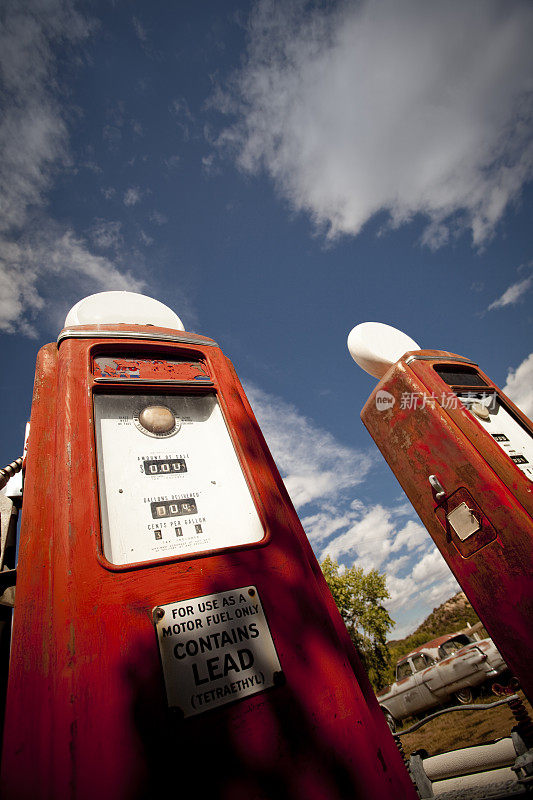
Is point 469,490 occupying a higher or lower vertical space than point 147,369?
lower

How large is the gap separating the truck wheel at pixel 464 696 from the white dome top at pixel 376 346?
6042mm

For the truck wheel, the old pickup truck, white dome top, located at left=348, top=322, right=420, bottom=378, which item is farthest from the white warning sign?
the truck wheel

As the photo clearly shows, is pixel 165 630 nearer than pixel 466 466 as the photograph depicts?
Yes

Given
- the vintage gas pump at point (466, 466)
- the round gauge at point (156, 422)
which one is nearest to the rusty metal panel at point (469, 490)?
the vintage gas pump at point (466, 466)

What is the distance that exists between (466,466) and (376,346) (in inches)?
50.1

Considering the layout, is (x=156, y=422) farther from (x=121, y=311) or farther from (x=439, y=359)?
(x=439, y=359)

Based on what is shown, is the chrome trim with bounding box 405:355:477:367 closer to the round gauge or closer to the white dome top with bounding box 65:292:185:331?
the white dome top with bounding box 65:292:185:331

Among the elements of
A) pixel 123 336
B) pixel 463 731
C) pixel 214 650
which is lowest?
pixel 463 731

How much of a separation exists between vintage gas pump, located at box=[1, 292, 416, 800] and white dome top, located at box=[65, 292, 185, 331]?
0.51 metres

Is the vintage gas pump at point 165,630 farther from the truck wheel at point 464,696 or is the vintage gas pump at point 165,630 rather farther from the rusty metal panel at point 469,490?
the truck wheel at point 464,696

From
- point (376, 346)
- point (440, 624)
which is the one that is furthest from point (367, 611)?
point (376, 346)

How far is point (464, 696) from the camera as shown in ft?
19.8

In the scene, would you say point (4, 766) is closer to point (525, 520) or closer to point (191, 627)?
point (191, 627)

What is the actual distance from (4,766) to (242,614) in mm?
548
